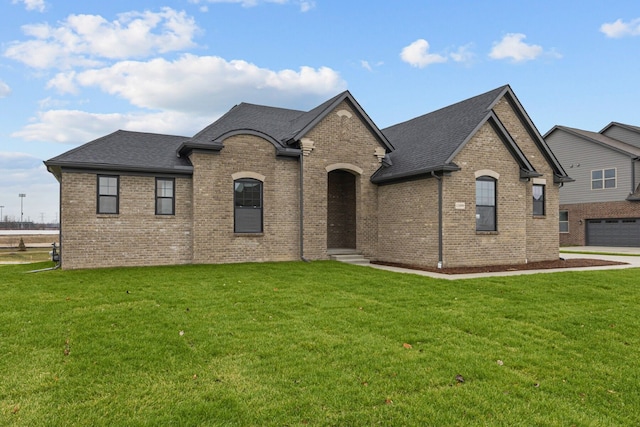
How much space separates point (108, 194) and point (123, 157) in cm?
149

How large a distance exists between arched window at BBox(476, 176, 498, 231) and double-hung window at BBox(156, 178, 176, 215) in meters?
11.8

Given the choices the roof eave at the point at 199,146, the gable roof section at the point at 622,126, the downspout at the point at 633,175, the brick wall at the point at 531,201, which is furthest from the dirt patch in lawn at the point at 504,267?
the gable roof section at the point at 622,126

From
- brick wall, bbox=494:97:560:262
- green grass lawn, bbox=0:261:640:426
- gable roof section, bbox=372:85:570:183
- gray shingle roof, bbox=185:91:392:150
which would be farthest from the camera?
brick wall, bbox=494:97:560:262

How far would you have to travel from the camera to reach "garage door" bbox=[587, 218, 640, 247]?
3105 centimetres

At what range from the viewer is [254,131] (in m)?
16.5

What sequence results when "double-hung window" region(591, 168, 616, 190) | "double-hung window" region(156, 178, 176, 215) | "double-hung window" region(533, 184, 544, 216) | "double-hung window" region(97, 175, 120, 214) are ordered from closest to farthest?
"double-hung window" region(97, 175, 120, 214) → "double-hung window" region(156, 178, 176, 215) → "double-hung window" region(533, 184, 544, 216) → "double-hung window" region(591, 168, 616, 190)

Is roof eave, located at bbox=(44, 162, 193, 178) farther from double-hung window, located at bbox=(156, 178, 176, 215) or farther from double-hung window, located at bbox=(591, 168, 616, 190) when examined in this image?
double-hung window, located at bbox=(591, 168, 616, 190)

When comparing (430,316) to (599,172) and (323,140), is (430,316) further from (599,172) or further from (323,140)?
(599,172)

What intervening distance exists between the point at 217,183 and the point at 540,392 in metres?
13.6

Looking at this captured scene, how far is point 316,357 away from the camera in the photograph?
17.6 ft

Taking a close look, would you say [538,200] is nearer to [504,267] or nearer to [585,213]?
[504,267]

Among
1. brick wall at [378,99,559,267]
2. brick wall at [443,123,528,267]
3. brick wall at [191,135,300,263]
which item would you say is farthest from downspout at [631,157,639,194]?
brick wall at [191,135,300,263]

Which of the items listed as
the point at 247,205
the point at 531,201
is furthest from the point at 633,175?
the point at 247,205

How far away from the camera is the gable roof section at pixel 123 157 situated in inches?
575
